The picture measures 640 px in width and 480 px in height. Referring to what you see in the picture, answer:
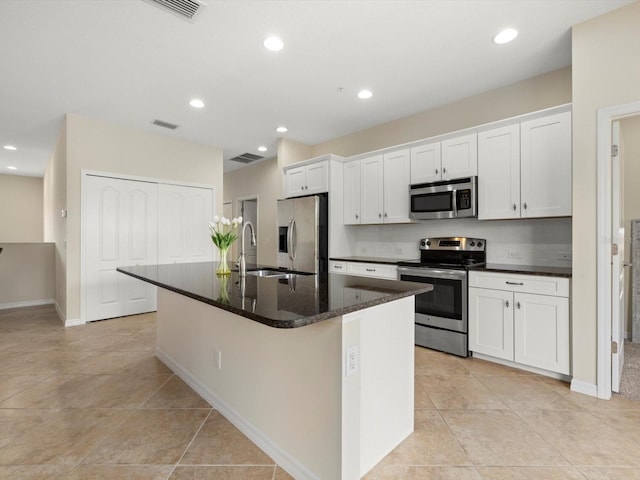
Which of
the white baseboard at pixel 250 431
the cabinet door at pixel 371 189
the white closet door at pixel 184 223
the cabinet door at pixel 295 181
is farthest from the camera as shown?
the white closet door at pixel 184 223

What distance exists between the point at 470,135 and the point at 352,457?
126 inches

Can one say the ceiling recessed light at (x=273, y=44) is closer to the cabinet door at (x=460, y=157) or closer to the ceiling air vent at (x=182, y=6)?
the ceiling air vent at (x=182, y=6)

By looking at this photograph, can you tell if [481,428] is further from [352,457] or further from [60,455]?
[60,455]

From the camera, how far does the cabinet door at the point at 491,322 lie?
9.33ft

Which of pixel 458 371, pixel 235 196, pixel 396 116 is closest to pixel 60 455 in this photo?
pixel 458 371

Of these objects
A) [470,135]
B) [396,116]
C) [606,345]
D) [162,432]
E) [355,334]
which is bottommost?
[162,432]

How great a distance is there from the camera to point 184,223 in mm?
5363

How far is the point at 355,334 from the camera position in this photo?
1.45 meters

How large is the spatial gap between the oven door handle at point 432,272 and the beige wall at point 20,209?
9703 millimetres

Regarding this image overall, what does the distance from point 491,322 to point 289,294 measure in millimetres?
2245

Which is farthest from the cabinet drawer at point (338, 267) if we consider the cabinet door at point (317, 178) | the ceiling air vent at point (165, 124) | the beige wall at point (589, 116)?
the ceiling air vent at point (165, 124)

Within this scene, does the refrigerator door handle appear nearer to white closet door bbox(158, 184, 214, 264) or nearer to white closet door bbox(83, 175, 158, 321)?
white closet door bbox(158, 184, 214, 264)

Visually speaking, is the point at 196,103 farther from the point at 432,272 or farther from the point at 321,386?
the point at 321,386

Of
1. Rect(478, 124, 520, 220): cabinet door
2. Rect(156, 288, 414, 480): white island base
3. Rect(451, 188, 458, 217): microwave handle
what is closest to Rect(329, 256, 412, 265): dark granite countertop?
Rect(451, 188, 458, 217): microwave handle
